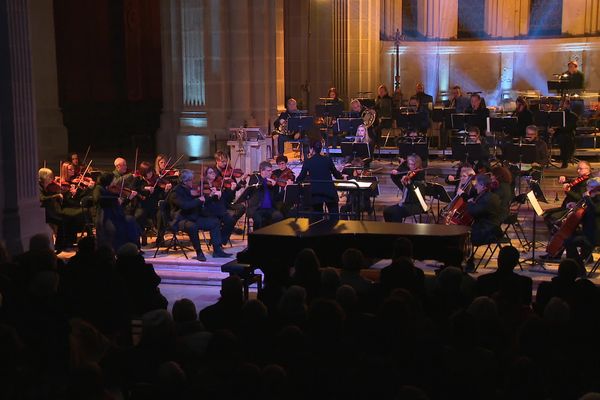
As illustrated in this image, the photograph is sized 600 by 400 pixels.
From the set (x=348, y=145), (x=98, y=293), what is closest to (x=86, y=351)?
(x=98, y=293)

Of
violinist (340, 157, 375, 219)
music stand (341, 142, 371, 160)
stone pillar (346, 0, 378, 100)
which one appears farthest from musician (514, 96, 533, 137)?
stone pillar (346, 0, 378, 100)

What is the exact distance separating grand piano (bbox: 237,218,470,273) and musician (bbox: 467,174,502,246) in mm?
1229

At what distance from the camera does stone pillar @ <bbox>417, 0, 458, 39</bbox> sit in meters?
29.8

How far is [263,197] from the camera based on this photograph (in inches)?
533

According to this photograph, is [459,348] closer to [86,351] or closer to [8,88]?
[86,351]

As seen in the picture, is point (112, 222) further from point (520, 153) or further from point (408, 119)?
point (408, 119)

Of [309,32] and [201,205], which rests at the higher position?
[309,32]

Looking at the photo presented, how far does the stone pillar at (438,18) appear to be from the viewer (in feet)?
97.8

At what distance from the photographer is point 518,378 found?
232 inches

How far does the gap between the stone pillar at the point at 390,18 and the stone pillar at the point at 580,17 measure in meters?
5.45

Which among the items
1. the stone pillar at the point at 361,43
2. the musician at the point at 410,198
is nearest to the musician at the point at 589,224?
the musician at the point at 410,198

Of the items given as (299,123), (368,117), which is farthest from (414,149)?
A: (368,117)

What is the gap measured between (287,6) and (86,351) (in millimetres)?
19400

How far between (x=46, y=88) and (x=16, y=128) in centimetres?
918
